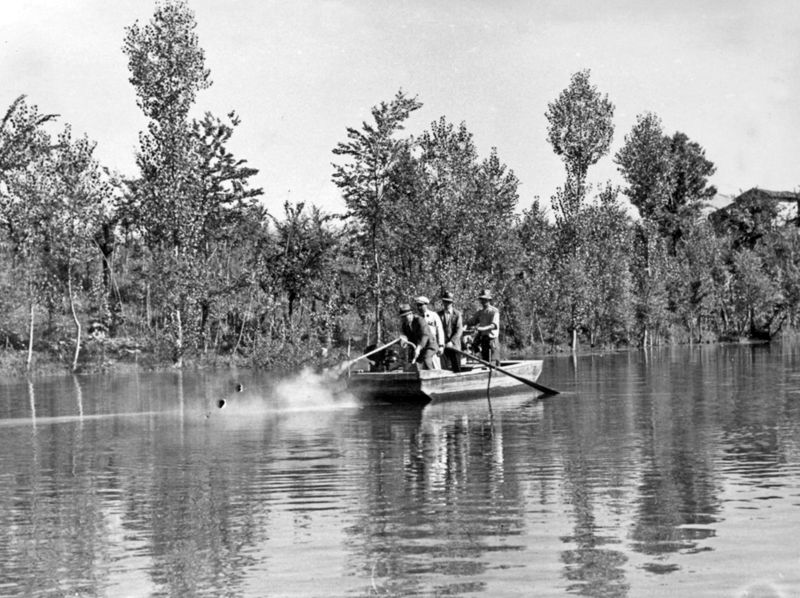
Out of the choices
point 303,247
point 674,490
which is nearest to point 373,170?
point 303,247

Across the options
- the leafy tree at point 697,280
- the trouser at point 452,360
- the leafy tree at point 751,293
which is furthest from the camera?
the leafy tree at point 751,293

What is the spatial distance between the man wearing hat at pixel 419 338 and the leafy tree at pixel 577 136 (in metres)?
46.9

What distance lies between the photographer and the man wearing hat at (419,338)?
1123 inches

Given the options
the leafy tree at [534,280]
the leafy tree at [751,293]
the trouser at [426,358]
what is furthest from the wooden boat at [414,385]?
the leafy tree at [751,293]

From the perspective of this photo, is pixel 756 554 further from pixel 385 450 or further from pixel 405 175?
pixel 405 175

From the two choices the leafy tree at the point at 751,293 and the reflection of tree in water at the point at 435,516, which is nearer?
the reflection of tree in water at the point at 435,516

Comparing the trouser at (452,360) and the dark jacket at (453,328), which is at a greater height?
the dark jacket at (453,328)

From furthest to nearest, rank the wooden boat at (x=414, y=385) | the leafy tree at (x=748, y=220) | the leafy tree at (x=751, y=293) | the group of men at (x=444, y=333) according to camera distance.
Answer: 1. the leafy tree at (x=748, y=220)
2. the leafy tree at (x=751, y=293)
3. the group of men at (x=444, y=333)
4. the wooden boat at (x=414, y=385)

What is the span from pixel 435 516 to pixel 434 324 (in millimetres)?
15985

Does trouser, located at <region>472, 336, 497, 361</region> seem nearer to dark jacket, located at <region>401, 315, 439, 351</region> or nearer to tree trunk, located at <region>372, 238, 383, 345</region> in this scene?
dark jacket, located at <region>401, 315, 439, 351</region>

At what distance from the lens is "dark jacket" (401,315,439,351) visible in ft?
93.5

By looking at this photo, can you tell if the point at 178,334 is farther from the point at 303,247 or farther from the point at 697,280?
the point at 697,280

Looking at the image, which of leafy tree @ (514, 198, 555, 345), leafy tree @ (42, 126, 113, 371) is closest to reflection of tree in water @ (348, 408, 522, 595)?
leafy tree @ (42, 126, 113, 371)

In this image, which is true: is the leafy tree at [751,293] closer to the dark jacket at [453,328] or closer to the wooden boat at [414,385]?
the dark jacket at [453,328]
